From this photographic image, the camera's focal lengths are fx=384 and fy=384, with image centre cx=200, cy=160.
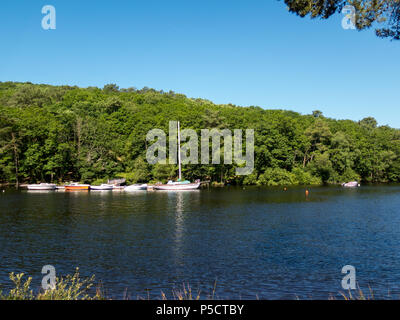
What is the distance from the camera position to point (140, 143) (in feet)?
337

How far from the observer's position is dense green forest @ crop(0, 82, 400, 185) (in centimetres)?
8994

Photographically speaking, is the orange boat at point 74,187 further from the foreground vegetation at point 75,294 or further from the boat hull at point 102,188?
the foreground vegetation at point 75,294

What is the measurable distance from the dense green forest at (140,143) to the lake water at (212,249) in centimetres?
4633

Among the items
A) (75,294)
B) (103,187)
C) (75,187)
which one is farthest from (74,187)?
(75,294)

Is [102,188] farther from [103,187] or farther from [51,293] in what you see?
[51,293]

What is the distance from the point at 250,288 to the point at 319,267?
5569mm

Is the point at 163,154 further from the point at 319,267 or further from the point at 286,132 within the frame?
the point at 319,267

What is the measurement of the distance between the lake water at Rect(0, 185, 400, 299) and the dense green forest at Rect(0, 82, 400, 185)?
46.3m

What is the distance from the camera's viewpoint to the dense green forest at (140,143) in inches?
3541

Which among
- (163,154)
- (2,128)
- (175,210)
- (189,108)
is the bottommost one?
(175,210)

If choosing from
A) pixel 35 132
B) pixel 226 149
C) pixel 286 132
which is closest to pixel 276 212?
pixel 226 149

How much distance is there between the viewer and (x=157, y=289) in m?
18.5

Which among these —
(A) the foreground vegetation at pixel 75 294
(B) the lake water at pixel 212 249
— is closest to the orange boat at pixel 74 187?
(B) the lake water at pixel 212 249

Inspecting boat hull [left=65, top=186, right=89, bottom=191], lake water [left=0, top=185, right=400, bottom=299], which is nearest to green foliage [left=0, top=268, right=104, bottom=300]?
lake water [left=0, top=185, right=400, bottom=299]
